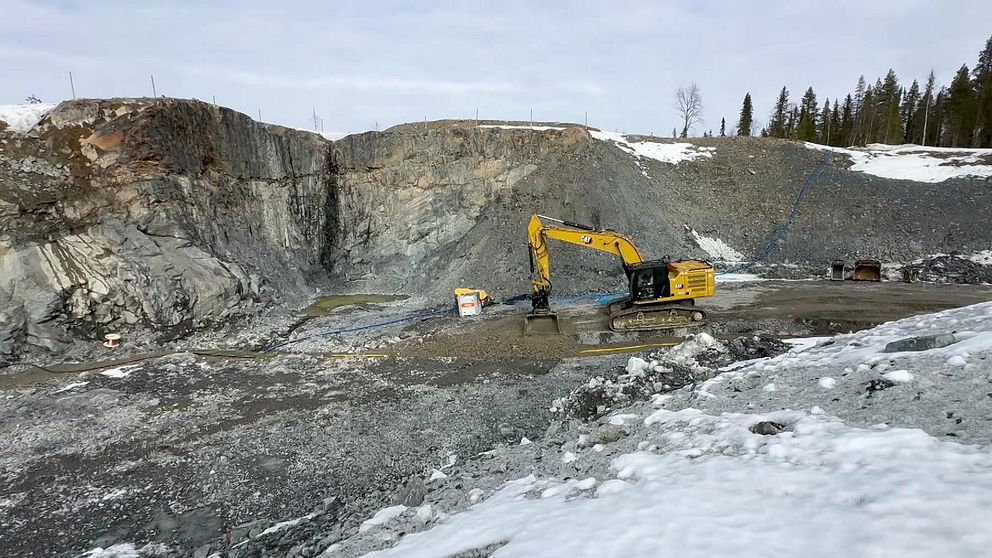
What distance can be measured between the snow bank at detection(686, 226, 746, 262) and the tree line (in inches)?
1251

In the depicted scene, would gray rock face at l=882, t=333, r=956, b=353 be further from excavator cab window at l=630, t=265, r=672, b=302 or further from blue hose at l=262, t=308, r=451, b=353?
blue hose at l=262, t=308, r=451, b=353

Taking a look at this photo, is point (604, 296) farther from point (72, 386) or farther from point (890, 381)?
point (72, 386)

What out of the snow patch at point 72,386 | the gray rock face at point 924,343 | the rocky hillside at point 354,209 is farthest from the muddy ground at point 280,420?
the gray rock face at point 924,343

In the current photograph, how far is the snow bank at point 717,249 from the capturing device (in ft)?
67.5

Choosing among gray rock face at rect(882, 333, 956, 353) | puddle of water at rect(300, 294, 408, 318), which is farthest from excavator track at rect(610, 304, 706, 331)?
puddle of water at rect(300, 294, 408, 318)

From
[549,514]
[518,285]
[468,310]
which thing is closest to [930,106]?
[518,285]

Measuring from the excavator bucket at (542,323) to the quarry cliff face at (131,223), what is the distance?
10.00 metres

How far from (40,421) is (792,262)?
2420cm

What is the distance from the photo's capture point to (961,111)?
128 ft

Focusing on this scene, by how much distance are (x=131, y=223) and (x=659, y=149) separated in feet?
80.1

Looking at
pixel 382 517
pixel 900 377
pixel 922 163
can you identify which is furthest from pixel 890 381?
pixel 922 163

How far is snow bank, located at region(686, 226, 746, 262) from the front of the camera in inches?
810

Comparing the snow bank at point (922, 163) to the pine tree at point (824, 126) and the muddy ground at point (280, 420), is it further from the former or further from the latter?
the pine tree at point (824, 126)

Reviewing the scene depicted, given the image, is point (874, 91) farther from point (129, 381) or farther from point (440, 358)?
point (129, 381)
